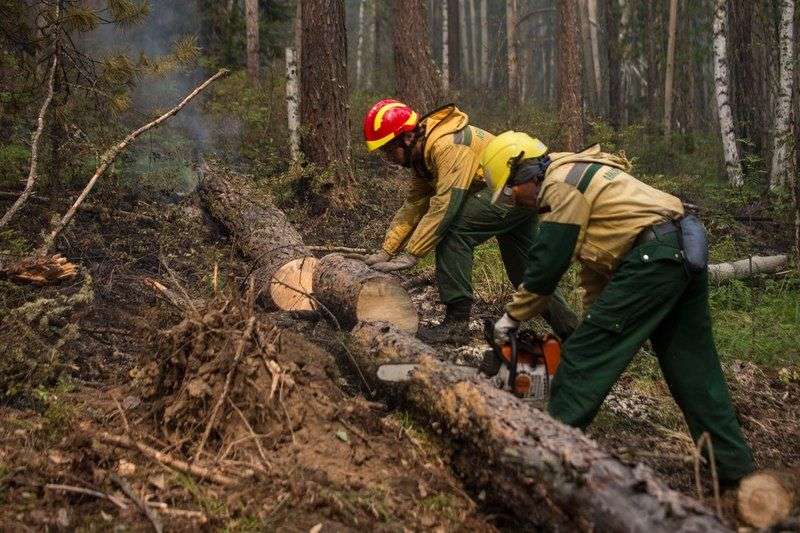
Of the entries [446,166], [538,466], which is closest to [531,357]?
[538,466]

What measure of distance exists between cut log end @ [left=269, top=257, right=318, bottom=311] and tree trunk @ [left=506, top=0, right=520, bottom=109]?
10.2m

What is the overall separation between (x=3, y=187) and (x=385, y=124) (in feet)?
16.1

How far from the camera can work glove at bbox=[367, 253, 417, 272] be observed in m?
5.47

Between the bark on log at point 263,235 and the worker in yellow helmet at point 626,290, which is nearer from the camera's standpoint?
the worker in yellow helmet at point 626,290

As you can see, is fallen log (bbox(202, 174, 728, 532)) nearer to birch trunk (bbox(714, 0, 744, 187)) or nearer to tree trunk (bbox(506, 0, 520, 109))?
birch trunk (bbox(714, 0, 744, 187))

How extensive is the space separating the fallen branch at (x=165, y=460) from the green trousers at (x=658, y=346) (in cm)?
168

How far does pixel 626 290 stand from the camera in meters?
3.56

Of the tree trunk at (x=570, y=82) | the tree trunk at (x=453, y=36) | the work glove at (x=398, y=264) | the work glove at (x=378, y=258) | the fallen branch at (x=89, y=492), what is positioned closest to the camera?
the fallen branch at (x=89, y=492)

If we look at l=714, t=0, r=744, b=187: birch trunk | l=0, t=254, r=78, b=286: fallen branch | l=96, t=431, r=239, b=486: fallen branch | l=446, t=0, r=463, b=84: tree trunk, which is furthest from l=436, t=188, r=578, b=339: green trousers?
l=446, t=0, r=463, b=84: tree trunk

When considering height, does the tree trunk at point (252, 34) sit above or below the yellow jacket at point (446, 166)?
above

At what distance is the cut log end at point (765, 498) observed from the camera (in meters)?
2.87

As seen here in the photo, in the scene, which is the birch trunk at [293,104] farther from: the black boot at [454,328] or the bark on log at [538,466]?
the bark on log at [538,466]

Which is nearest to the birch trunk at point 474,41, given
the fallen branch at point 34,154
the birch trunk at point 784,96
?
the birch trunk at point 784,96

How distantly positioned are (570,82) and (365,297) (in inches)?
A: 364
